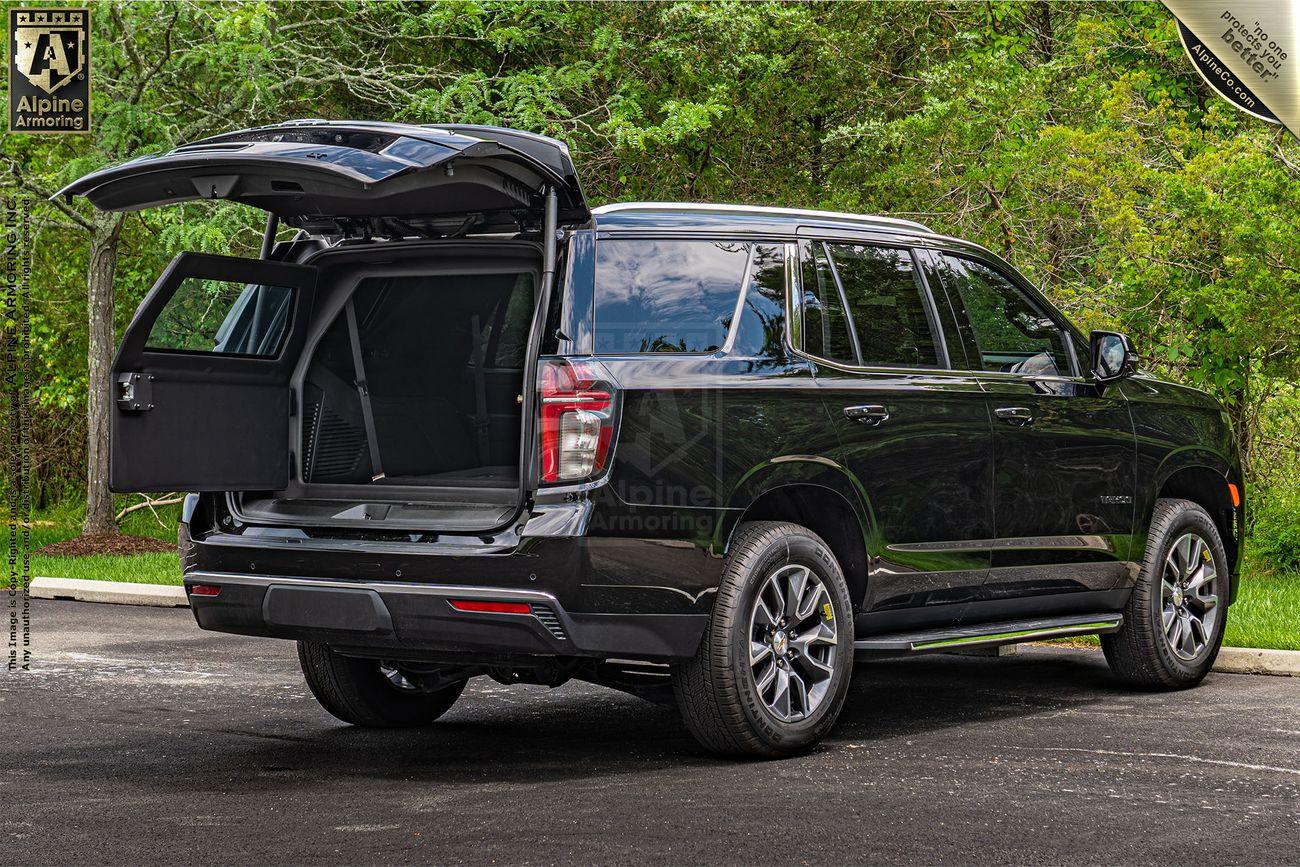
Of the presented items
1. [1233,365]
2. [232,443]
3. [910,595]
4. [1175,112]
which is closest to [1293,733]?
[910,595]

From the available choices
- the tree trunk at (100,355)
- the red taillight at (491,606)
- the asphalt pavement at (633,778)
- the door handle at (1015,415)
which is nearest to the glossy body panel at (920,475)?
the door handle at (1015,415)

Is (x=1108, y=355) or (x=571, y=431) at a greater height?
(x=1108, y=355)

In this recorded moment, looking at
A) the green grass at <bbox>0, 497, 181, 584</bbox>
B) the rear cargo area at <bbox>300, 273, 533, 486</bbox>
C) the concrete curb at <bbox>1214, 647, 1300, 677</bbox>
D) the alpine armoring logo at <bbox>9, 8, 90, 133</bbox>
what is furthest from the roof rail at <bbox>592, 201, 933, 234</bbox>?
the alpine armoring logo at <bbox>9, 8, 90, 133</bbox>

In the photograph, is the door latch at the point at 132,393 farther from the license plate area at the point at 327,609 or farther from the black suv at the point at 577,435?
the license plate area at the point at 327,609

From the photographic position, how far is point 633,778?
6.47 m

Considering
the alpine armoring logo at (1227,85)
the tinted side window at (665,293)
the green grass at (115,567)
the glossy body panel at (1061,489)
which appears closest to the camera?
the tinted side window at (665,293)

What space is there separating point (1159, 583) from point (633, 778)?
11.2 ft

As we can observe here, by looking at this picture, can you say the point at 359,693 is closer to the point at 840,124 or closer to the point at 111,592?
the point at 111,592

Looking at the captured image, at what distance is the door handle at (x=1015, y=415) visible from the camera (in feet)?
25.3

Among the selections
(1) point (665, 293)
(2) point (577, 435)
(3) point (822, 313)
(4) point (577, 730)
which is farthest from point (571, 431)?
(4) point (577, 730)

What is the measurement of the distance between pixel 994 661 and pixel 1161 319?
20.8 feet

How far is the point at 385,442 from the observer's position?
7113 millimetres

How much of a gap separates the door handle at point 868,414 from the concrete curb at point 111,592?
307 inches

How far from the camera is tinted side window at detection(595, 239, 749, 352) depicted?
6.40 metres
